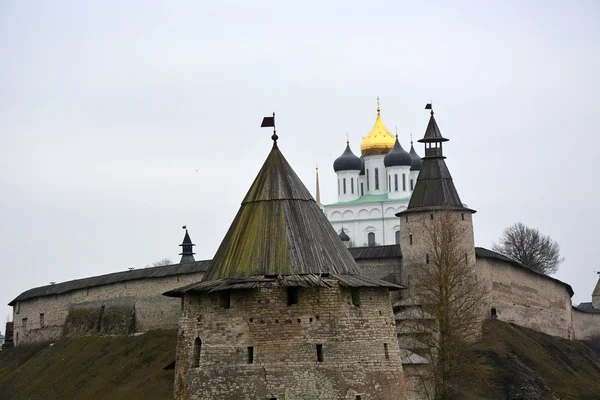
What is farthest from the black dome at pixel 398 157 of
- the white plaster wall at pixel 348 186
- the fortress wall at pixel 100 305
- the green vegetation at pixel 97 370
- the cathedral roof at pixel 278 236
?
the cathedral roof at pixel 278 236

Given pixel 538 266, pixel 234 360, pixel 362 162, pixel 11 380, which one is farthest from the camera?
pixel 362 162

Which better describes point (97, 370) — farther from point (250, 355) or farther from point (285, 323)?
point (285, 323)

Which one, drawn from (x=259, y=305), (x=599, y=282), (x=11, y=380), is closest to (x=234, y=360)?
(x=259, y=305)

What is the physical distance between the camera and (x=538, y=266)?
6706cm

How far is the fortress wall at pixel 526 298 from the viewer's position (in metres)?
44.8

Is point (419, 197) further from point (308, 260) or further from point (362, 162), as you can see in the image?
point (362, 162)

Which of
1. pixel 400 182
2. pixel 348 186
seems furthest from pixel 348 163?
pixel 400 182

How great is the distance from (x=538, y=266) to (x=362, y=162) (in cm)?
2070

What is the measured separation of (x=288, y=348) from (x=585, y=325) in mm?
41181

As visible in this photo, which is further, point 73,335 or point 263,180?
point 73,335

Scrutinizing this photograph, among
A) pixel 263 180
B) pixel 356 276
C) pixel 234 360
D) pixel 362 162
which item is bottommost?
pixel 234 360

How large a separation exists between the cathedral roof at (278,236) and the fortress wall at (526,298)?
2428 centimetres

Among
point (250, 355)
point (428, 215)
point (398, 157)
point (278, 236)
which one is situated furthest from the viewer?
point (398, 157)

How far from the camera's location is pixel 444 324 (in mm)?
31688
